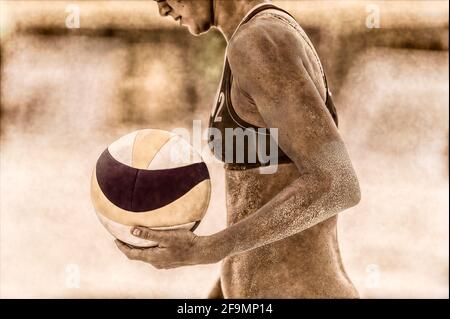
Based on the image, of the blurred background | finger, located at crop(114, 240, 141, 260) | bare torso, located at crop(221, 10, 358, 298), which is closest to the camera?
finger, located at crop(114, 240, 141, 260)

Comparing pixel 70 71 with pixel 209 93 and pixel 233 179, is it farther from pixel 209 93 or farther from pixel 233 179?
pixel 233 179

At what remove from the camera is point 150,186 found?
159 cm

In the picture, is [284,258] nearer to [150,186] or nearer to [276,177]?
[276,177]

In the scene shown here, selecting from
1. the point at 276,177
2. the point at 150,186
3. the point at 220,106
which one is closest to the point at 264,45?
the point at 220,106

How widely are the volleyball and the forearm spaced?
153 millimetres

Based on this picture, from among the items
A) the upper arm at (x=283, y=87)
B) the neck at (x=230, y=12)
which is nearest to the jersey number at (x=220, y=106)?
the upper arm at (x=283, y=87)

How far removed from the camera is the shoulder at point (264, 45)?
148cm

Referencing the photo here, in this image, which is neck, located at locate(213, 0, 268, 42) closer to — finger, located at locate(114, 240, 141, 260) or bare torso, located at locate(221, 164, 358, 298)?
bare torso, located at locate(221, 164, 358, 298)

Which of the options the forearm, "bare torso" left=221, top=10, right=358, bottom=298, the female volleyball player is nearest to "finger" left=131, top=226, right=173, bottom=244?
the female volleyball player

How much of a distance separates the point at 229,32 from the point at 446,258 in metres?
3.54

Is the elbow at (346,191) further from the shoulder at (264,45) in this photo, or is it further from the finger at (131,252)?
the finger at (131,252)

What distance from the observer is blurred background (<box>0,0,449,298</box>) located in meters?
4.28

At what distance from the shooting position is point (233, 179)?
1708 millimetres
